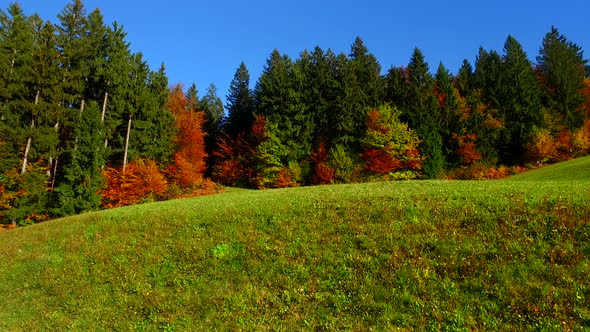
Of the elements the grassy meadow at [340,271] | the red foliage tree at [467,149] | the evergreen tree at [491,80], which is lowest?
the grassy meadow at [340,271]

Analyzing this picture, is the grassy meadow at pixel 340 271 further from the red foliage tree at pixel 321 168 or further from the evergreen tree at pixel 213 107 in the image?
the evergreen tree at pixel 213 107

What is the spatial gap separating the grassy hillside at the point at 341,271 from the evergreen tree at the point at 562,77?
62814 millimetres

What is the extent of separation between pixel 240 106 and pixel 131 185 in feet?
134

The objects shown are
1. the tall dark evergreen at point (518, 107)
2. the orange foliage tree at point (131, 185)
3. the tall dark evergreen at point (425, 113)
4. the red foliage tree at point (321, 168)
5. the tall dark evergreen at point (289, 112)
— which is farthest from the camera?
the tall dark evergreen at point (289, 112)

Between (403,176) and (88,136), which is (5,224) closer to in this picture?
(88,136)

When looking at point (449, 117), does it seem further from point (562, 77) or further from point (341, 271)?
point (341, 271)

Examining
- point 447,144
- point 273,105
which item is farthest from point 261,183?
point 447,144

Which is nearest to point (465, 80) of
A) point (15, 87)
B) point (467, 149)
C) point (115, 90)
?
point (467, 149)

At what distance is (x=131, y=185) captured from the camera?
4997 cm

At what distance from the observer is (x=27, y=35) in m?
43.2

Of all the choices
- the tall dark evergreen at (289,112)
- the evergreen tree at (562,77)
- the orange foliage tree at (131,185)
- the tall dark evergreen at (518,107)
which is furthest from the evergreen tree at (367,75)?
the orange foliage tree at (131,185)

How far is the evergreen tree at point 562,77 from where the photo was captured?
207 feet

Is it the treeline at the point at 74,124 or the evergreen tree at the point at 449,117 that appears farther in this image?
the evergreen tree at the point at 449,117

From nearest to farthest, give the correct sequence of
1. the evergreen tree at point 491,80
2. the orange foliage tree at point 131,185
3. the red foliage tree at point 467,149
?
Result: 1. the orange foliage tree at point 131,185
2. the red foliage tree at point 467,149
3. the evergreen tree at point 491,80
